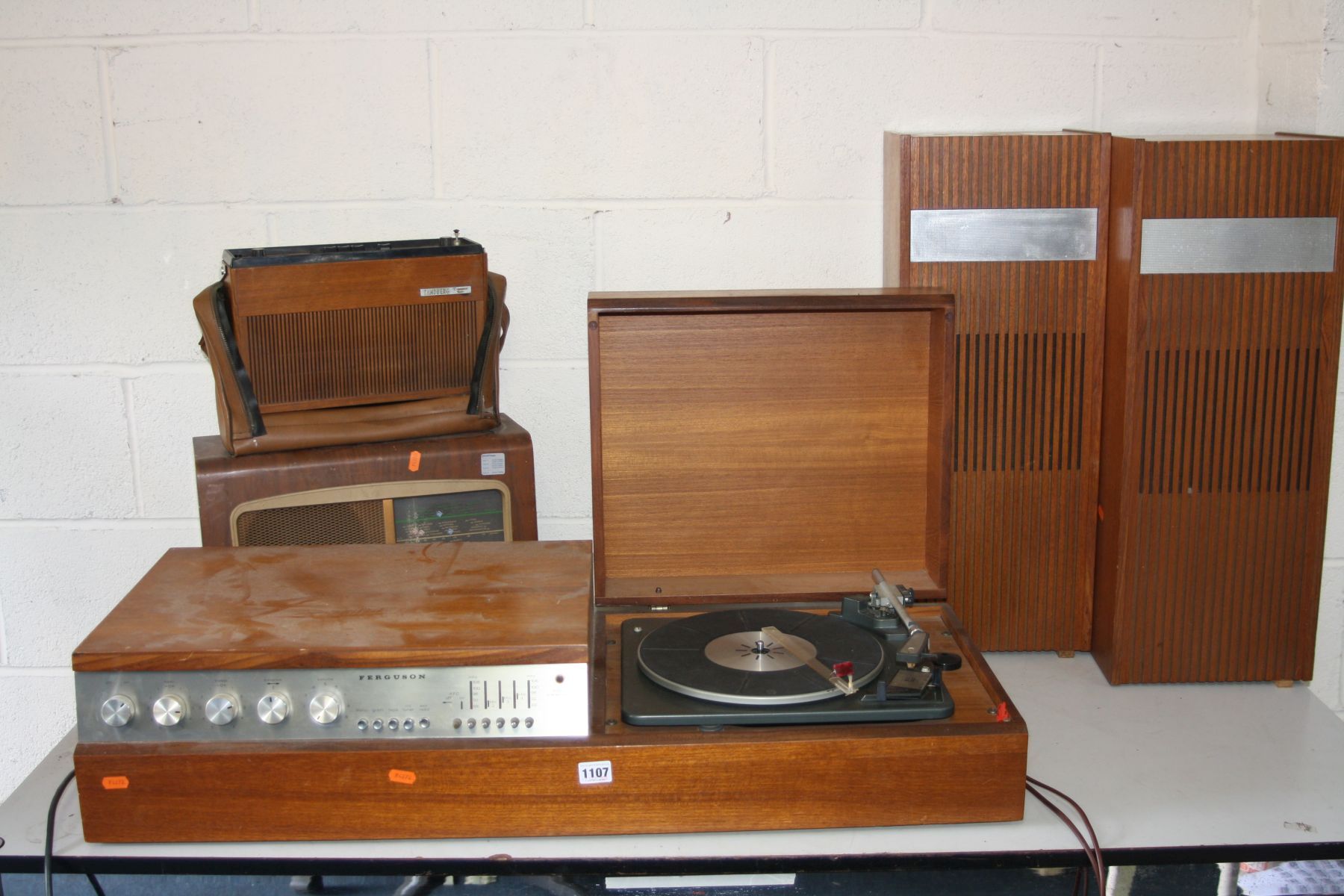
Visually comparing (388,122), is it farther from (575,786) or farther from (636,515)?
(575,786)

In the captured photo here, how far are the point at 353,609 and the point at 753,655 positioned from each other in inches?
17.7

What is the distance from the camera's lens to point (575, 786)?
1276 millimetres

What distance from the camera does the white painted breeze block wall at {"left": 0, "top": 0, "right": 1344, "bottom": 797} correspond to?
1.89m

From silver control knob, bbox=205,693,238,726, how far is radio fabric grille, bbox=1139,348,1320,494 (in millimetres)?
1188

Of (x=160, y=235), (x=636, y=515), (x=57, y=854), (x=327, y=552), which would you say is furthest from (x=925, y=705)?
(x=160, y=235)

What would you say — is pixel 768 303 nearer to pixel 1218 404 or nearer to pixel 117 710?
pixel 1218 404

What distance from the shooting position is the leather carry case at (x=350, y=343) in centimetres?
160

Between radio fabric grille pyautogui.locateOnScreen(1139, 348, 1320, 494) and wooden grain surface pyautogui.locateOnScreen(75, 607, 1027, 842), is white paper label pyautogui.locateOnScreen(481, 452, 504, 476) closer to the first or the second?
wooden grain surface pyautogui.locateOnScreen(75, 607, 1027, 842)

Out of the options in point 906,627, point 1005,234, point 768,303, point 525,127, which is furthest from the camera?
point 525,127

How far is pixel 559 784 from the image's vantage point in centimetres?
127

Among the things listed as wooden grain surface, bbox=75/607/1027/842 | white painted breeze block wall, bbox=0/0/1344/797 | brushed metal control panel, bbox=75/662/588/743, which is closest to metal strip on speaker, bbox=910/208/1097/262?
white painted breeze block wall, bbox=0/0/1344/797

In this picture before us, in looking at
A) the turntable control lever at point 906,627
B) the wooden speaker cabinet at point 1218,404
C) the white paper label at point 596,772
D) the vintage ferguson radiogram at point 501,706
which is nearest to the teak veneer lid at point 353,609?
the vintage ferguson radiogram at point 501,706

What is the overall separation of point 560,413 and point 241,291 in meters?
0.60

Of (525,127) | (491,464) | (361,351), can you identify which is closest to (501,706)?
(491,464)
